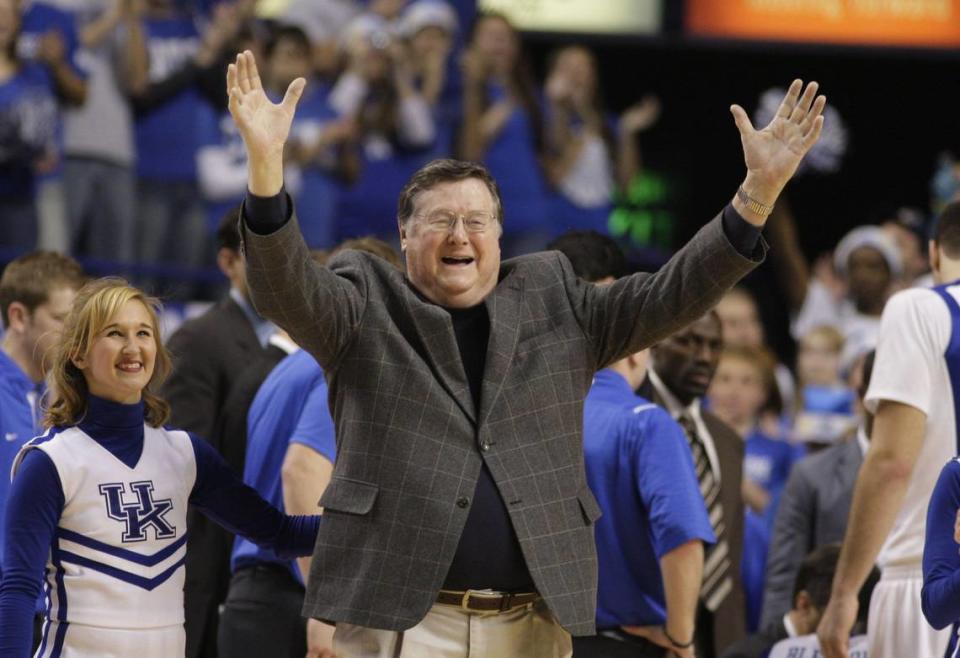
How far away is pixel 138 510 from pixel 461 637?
2.65ft

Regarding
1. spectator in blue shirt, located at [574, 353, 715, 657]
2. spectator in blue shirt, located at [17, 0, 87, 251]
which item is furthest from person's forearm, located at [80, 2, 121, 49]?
spectator in blue shirt, located at [574, 353, 715, 657]

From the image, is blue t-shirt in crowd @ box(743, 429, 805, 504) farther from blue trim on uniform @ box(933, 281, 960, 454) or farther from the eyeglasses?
the eyeglasses

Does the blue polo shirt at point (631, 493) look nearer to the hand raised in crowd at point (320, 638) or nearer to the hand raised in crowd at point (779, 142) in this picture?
the hand raised in crowd at point (320, 638)

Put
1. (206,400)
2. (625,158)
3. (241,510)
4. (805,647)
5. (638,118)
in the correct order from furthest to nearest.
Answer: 1. (638,118)
2. (625,158)
3. (206,400)
4. (805,647)
5. (241,510)

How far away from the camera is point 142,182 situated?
9484mm

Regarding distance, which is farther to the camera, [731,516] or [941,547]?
[731,516]

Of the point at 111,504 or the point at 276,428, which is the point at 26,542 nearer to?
the point at 111,504

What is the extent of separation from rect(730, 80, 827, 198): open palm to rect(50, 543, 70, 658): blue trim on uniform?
178cm

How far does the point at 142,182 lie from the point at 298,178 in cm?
87

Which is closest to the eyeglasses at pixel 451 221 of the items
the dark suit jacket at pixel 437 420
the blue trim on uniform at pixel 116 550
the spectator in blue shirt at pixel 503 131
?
the dark suit jacket at pixel 437 420

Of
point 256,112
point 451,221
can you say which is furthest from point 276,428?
point 256,112

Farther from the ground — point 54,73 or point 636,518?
point 54,73

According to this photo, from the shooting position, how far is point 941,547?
13.8 feet

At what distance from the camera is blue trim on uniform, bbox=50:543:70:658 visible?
3938 millimetres
